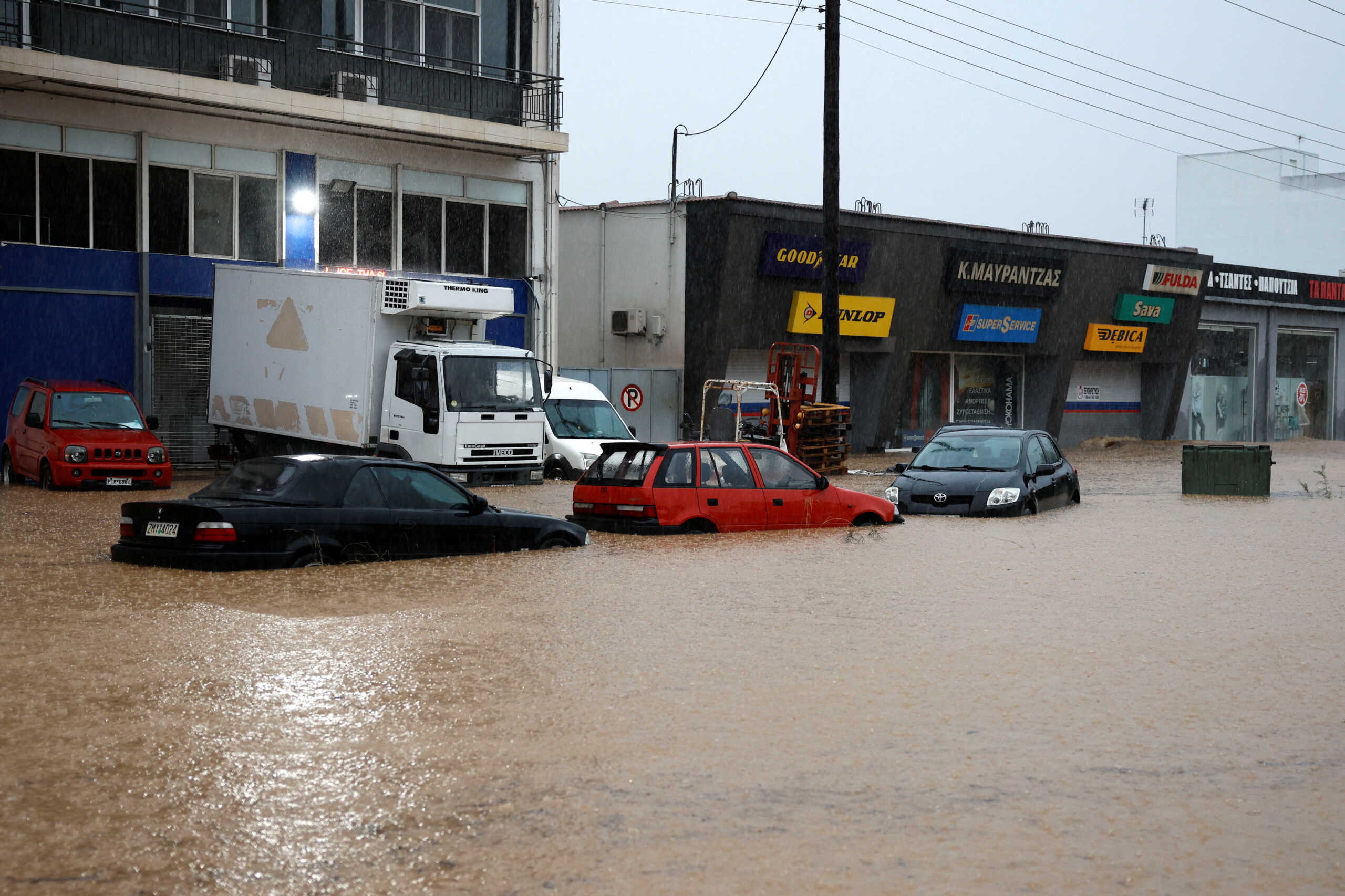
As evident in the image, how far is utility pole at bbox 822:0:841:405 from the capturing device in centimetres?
2516

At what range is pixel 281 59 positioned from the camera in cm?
2594

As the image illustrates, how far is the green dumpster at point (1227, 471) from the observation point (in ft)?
79.3

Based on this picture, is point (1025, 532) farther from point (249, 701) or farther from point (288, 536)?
point (249, 701)

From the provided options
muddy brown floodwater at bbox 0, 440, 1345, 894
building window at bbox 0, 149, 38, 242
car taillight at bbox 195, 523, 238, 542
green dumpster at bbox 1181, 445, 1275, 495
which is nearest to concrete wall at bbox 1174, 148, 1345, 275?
green dumpster at bbox 1181, 445, 1275, 495

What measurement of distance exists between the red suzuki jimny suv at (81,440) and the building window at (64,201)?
9.29 ft

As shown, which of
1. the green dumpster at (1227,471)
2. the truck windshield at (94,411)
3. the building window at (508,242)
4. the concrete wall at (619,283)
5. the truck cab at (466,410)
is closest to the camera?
the truck cab at (466,410)

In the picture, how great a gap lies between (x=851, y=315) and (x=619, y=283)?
5902 mm

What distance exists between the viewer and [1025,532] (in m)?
17.3

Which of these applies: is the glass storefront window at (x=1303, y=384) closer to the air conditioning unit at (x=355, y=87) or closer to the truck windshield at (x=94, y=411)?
the air conditioning unit at (x=355, y=87)

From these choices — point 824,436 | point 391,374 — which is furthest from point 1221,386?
point 391,374

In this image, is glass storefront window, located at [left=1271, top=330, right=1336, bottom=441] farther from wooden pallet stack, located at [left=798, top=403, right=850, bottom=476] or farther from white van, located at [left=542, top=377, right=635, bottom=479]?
white van, located at [left=542, top=377, right=635, bottom=479]

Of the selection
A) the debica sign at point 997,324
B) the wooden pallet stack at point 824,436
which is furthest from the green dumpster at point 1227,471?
the debica sign at point 997,324

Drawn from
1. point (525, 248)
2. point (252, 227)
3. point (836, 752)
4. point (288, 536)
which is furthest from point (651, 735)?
point (525, 248)

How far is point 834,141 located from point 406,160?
832cm
